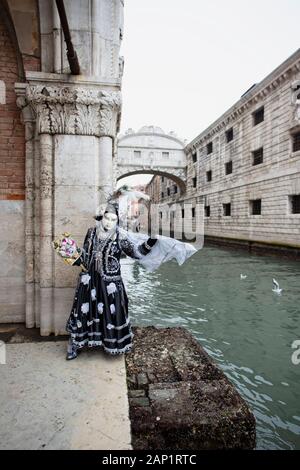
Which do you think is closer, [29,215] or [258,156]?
[29,215]

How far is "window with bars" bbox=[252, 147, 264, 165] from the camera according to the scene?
1913 centimetres

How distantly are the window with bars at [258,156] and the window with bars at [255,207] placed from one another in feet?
8.66

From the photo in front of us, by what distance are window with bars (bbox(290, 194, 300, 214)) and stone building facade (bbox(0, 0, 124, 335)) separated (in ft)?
48.6

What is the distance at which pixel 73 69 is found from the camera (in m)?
3.40

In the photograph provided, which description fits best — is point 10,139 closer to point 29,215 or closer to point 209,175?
point 29,215

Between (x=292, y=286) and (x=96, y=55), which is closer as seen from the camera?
(x=96, y=55)

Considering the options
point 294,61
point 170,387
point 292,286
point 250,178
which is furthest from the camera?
point 250,178

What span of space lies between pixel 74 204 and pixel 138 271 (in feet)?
27.4

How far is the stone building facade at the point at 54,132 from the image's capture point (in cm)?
353

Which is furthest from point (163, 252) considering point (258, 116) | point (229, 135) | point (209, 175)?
point (209, 175)

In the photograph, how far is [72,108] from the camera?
3.53m

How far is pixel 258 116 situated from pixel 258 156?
2.73m

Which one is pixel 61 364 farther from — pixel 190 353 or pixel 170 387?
pixel 190 353

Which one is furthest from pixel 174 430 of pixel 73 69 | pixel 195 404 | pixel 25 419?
pixel 73 69
